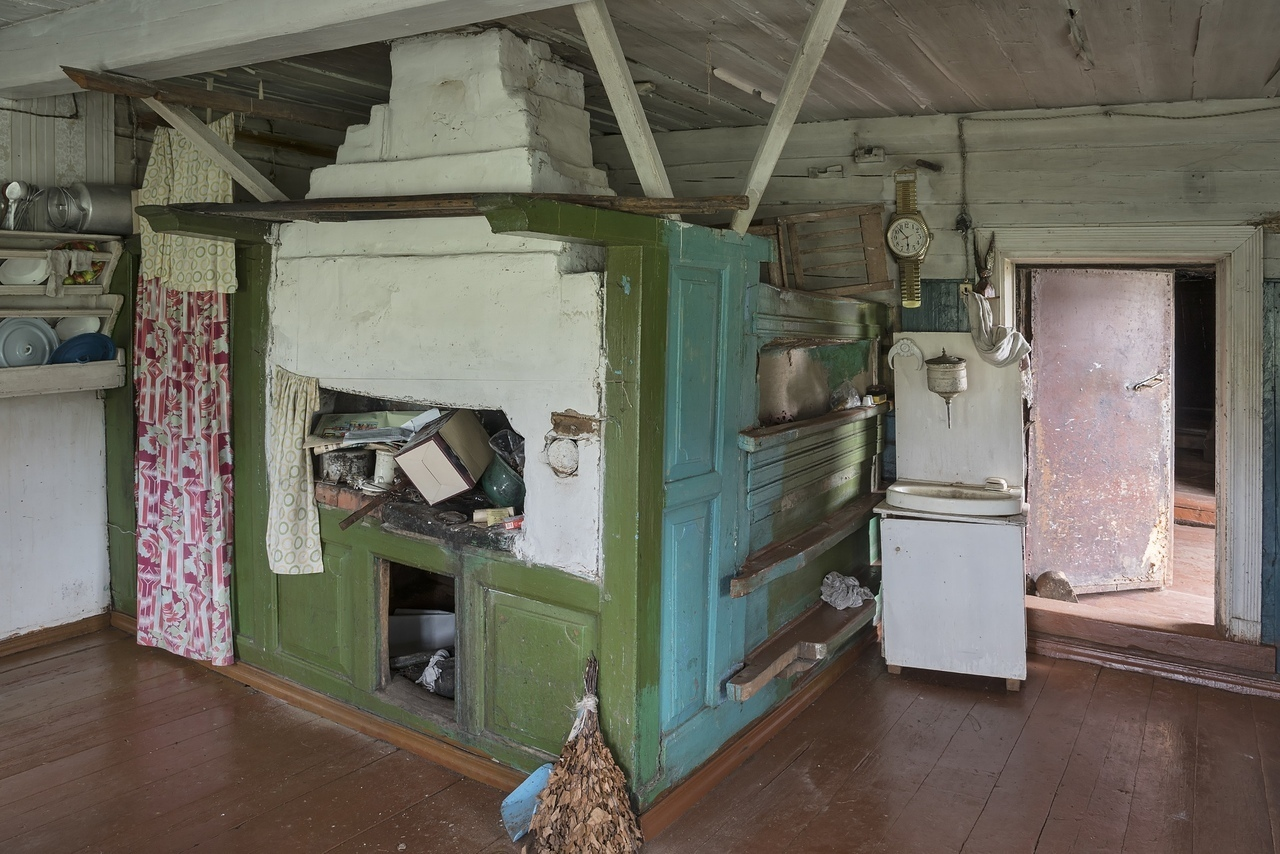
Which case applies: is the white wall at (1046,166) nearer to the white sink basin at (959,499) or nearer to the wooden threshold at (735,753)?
the white sink basin at (959,499)

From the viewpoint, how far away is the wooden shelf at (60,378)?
14.2 ft

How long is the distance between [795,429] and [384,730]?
214 cm

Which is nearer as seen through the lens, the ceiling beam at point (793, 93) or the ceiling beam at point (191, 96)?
the ceiling beam at point (793, 93)

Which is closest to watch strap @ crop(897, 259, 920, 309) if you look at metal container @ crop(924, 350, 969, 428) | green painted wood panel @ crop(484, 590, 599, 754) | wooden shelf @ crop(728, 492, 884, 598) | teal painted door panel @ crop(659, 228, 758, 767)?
metal container @ crop(924, 350, 969, 428)

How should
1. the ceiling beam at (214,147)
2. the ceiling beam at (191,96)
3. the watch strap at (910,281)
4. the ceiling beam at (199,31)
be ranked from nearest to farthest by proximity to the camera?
the ceiling beam at (199,31) < the ceiling beam at (191,96) < the ceiling beam at (214,147) < the watch strap at (910,281)

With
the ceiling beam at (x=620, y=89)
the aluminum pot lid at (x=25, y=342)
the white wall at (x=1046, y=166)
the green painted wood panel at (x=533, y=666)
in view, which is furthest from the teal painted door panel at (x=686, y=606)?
the aluminum pot lid at (x=25, y=342)

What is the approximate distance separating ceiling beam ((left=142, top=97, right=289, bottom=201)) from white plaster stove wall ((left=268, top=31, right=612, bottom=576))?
0.21 m

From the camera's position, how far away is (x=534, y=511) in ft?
11.0

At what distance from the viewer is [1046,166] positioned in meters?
4.77

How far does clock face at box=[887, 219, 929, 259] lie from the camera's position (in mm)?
4918

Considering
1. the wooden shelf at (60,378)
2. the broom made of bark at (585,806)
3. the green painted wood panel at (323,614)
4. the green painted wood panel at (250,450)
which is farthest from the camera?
the wooden shelf at (60,378)

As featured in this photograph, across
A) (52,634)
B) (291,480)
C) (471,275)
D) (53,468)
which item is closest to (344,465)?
(291,480)

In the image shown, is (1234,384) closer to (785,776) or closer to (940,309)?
(940,309)

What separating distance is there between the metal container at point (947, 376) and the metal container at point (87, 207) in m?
4.15
